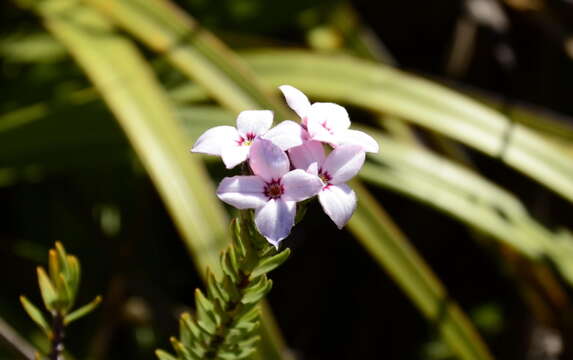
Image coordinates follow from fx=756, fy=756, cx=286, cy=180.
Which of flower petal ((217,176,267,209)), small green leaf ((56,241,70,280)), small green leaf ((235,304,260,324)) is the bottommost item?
small green leaf ((235,304,260,324))

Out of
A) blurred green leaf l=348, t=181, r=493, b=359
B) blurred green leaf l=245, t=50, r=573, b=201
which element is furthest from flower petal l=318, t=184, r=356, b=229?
blurred green leaf l=245, t=50, r=573, b=201

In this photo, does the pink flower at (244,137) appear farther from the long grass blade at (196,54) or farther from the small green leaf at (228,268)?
the long grass blade at (196,54)

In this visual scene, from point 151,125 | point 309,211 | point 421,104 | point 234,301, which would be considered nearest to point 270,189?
point 234,301

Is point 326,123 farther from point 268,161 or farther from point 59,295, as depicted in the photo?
point 59,295

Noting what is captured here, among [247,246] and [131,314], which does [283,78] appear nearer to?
[131,314]

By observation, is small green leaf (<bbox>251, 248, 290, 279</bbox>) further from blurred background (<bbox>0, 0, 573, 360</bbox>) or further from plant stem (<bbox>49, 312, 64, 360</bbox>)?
blurred background (<bbox>0, 0, 573, 360</bbox>)

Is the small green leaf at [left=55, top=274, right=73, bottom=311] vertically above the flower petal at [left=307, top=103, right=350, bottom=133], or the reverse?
the small green leaf at [left=55, top=274, right=73, bottom=311]

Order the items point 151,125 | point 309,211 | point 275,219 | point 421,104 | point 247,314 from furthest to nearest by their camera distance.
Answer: point 309,211 < point 421,104 < point 151,125 < point 247,314 < point 275,219
